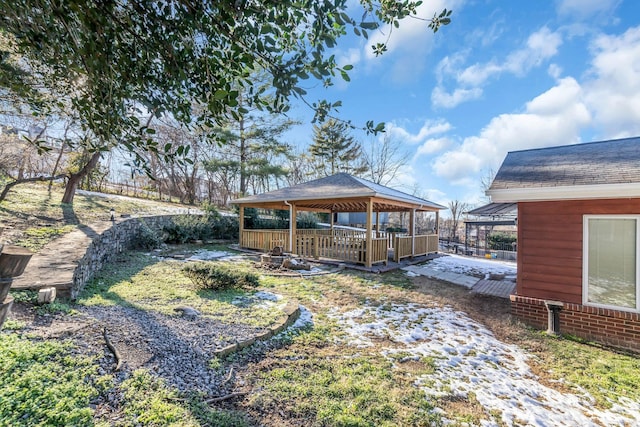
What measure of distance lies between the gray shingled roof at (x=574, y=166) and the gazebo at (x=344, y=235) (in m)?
3.73

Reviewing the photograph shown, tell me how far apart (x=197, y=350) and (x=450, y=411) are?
2748mm

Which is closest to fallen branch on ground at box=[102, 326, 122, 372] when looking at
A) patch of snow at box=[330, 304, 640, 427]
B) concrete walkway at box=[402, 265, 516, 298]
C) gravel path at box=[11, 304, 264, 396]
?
gravel path at box=[11, 304, 264, 396]

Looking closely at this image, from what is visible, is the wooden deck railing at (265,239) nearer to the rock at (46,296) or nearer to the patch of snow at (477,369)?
the patch of snow at (477,369)

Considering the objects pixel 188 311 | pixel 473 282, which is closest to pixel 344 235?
pixel 473 282

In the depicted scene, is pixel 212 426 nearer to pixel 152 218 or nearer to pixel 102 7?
pixel 102 7

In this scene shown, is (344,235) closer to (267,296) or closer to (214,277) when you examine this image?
(267,296)

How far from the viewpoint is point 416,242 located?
39.5 ft

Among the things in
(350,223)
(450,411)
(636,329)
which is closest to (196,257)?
(450,411)

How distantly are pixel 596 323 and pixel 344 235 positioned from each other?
7.18m

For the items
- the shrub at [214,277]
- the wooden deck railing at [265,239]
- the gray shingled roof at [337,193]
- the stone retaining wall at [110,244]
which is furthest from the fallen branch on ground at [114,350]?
the wooden deck railing at [265,239]

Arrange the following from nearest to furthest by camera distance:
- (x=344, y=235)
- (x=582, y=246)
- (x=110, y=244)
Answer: (x=582, y=246) → (x=110, y=244) → (x=344, y=235)

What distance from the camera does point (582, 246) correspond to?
4.73 metres

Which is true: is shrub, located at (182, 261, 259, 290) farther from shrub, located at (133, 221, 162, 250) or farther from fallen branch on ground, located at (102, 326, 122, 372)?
shrub, located at (133, 221, 162, 250)

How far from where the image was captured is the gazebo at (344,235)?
9250 mm
